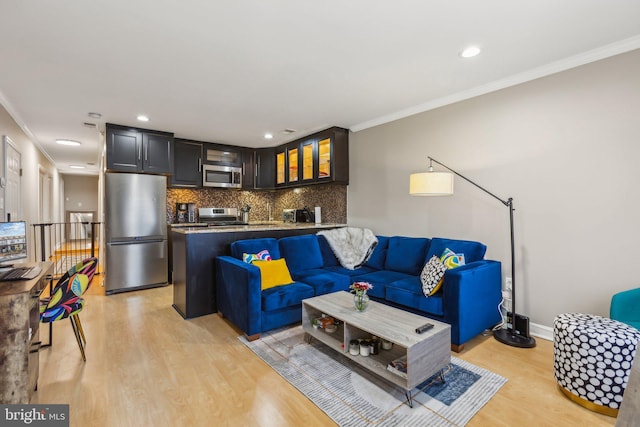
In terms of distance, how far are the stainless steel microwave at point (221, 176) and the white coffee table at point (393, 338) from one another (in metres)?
3.64

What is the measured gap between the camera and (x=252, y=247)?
3.38 metres

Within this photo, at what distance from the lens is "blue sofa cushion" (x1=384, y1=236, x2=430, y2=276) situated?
352cm

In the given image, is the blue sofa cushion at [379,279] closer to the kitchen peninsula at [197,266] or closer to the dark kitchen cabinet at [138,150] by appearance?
the kitchen peninsula at [197,266]

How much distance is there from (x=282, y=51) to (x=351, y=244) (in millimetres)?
2551

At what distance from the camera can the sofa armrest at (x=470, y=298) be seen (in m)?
2.54

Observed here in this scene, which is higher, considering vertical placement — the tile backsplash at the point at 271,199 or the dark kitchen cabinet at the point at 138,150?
the dark kitchen cabinet at the point at 138,150

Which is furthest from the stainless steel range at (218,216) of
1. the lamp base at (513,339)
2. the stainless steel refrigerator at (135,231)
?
the lamp base at (513,339)

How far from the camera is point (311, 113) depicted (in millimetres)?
3982

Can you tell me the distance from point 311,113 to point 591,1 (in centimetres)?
277

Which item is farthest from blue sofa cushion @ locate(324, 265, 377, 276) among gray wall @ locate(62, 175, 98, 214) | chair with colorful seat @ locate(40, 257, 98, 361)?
gray wall @ locate(62, 175, 98, 214)

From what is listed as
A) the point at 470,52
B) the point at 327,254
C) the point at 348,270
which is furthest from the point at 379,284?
the point at 470,52

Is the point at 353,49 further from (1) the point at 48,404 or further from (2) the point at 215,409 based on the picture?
(1) the point at 48,404

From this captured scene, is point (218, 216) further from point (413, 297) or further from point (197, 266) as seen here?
point (413, 297)

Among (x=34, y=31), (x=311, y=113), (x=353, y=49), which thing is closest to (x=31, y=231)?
(x=34, y=31)
